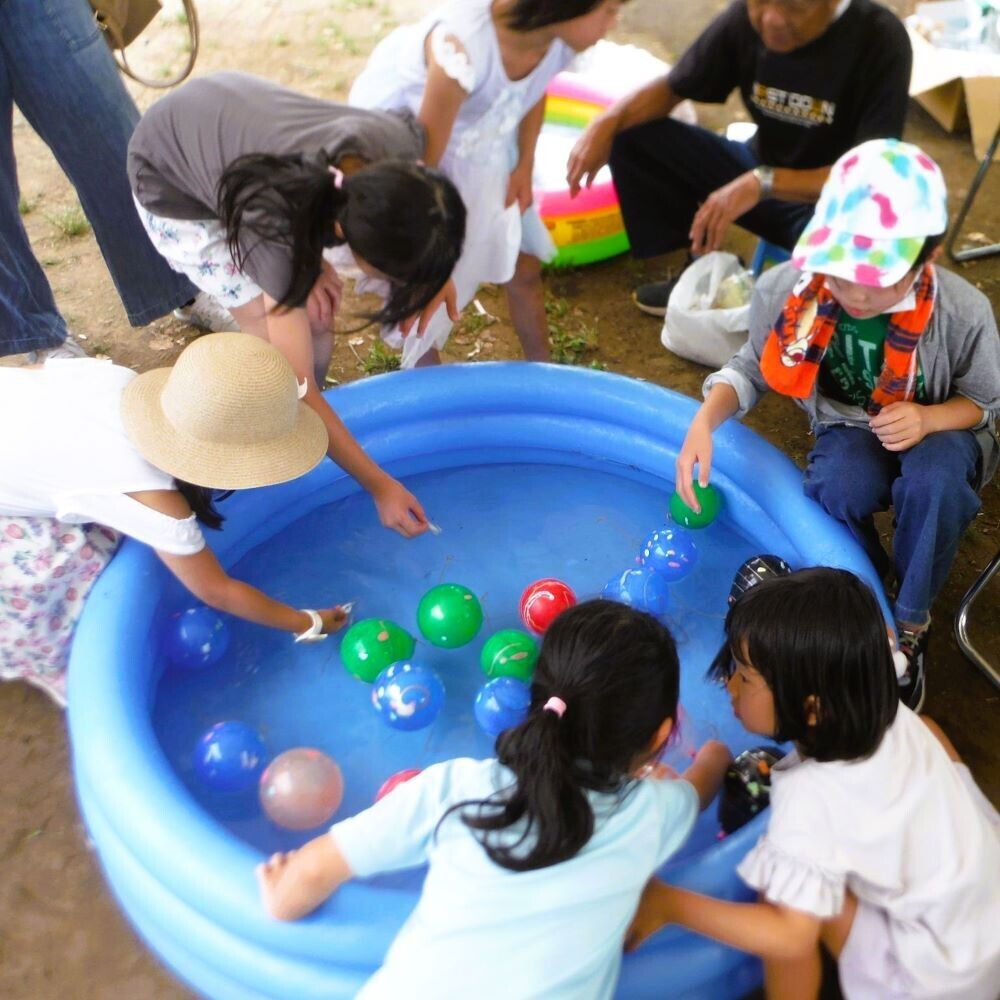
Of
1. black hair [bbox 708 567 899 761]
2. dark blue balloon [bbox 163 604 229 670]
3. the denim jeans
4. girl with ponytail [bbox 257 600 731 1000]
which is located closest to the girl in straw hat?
dark blue balloon [bbox 163 604 229 670]

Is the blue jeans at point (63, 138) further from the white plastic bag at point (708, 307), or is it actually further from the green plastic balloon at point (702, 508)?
the green plastic balloon at point (702, 508)

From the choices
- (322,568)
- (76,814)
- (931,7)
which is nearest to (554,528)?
(322,568)

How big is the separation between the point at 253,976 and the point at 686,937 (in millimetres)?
715

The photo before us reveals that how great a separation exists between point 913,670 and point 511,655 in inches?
35.0

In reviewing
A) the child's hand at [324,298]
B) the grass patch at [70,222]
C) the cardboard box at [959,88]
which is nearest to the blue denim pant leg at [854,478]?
the child's hand at [324,298]

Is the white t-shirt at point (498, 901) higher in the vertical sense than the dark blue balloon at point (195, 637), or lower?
higher

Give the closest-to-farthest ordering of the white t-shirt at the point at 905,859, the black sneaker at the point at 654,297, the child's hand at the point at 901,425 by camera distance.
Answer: the white t-shirt at the point at 905,859 → the child's hand at the point at 901,425 → the black sneaker at the point at 654,297

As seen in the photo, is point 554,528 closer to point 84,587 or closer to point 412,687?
point 412,687

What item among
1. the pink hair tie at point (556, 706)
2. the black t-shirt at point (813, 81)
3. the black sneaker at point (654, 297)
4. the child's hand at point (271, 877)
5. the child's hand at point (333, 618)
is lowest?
the child's hand at point (333, 618)

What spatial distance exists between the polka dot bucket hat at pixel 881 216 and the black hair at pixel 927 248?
0.01 metres

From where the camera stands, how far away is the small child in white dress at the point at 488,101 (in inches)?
83.4

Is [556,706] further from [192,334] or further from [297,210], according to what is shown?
[192,334]

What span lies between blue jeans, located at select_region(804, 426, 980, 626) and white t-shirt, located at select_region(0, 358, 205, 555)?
137 cm

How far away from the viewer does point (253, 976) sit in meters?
1.58
